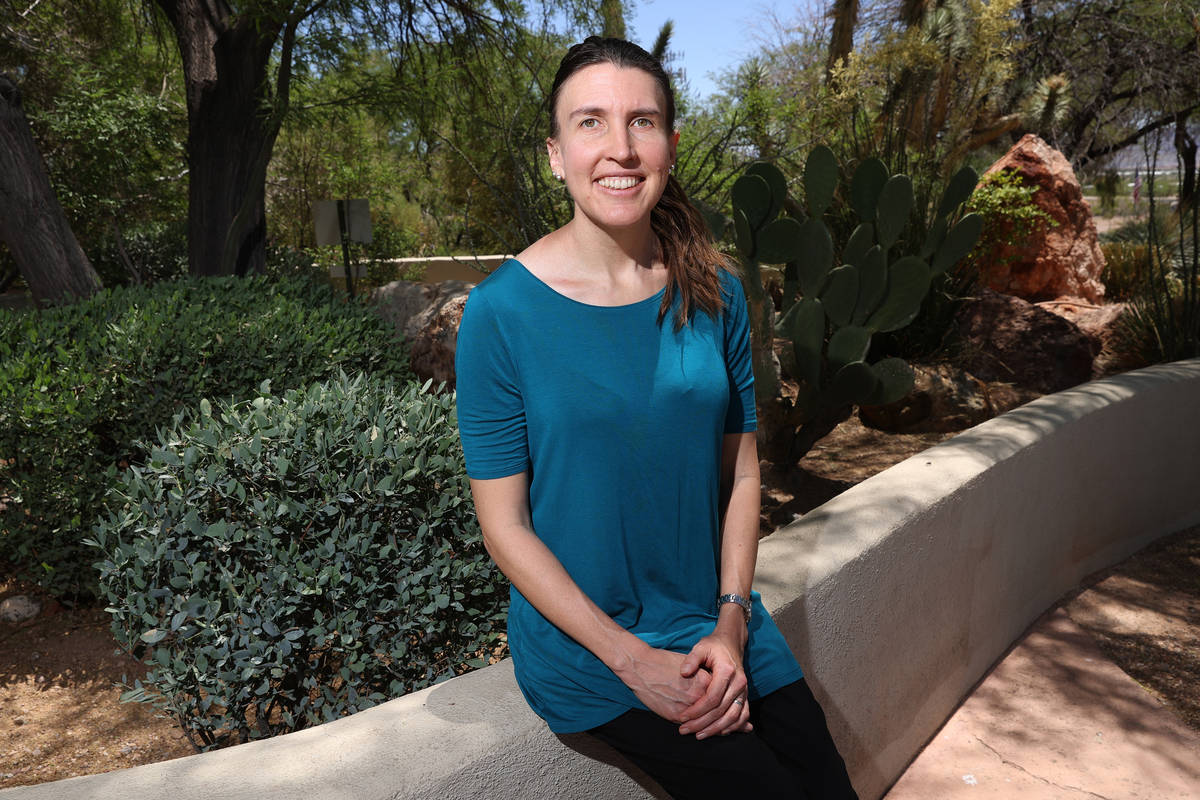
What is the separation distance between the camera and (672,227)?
6.18 feet

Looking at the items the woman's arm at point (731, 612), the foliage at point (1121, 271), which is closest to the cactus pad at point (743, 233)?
the woman's arm at point (731, 612)

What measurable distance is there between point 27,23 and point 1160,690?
13378 mm

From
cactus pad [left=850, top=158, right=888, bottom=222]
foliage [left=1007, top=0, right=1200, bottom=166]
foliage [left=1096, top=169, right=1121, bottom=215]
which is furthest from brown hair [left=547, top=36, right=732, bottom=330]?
foliage [left=1096, top=169, right=1121, bottom=215]

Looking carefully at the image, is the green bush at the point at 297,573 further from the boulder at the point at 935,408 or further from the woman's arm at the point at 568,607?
the boulder at the point at 935,408

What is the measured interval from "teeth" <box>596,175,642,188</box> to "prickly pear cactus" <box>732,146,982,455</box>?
7.27 ft

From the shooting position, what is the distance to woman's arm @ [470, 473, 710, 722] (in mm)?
1510

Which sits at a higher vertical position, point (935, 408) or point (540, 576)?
point (540, 576)

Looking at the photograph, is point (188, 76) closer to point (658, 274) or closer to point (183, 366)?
point (183, 366)

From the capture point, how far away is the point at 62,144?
12547 millimetres

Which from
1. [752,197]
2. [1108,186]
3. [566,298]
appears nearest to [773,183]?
[752,197]

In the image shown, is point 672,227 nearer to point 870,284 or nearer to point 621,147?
point 621,147

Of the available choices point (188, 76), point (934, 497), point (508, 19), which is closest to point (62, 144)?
point (188, 76)

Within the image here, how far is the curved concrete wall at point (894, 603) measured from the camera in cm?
144

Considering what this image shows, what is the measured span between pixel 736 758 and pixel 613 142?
1088 mm
